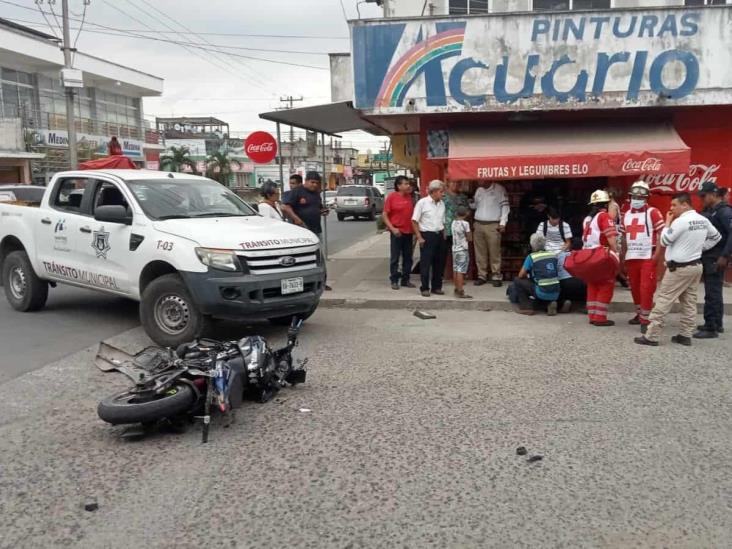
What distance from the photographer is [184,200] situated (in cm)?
805

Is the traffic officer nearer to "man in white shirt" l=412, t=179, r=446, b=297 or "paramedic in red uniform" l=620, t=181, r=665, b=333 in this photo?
"paramedic in red uniform" l=620, t=181, r=665, b=333

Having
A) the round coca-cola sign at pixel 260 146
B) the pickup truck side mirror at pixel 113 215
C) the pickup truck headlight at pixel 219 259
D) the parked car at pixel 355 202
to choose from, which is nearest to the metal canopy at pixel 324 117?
the round coca-cola sign at pixel 260 146

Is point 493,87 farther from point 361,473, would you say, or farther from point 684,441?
point 361,473

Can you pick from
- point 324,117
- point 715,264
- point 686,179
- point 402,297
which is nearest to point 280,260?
point 402,297

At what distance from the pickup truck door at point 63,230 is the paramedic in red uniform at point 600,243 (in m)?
6.15

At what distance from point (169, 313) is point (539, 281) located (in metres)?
4.74

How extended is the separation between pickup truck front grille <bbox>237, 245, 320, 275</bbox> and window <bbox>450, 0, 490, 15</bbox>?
7009 millimetres

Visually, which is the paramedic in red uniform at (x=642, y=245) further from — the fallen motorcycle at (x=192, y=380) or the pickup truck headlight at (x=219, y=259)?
the pickup truck headlight at (x=219, y=259)

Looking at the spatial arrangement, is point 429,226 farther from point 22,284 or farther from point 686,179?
point 22,284

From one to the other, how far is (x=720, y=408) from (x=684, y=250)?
2352mm

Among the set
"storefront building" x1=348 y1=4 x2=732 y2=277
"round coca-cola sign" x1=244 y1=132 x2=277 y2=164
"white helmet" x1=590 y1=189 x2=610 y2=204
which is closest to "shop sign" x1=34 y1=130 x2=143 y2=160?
"round coca-cola sign" x1=244 y1=132 x2=277 y2=164

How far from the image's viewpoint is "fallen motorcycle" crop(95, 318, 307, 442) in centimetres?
457

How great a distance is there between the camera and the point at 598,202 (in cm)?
829

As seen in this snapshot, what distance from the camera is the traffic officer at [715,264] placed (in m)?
7.57
